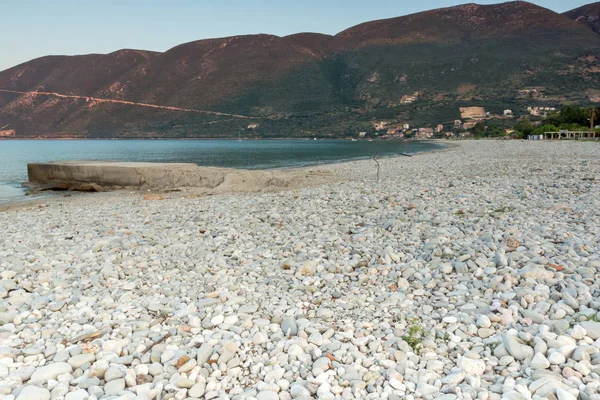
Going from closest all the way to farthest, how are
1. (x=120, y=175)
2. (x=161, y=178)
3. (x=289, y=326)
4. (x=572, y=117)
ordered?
(x=289, y=326), (x=161, y=178), (x=120, y=175), (x=572, y=117)

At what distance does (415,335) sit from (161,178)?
19.4 m

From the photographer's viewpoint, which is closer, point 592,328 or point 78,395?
point 78,395

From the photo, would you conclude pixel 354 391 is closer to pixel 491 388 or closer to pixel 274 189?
pixel 491 388

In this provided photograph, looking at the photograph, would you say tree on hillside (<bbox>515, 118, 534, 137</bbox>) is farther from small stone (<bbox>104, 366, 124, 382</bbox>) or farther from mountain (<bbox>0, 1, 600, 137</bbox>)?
small stone (<bbox>104, 366, 124, 382</bbox>)

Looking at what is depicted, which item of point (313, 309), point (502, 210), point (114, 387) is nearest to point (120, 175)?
point (502, 210)

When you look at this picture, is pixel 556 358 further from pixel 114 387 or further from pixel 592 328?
pixel 114 387

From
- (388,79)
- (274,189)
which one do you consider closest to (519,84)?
(388,79)

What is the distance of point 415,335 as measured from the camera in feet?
13.1

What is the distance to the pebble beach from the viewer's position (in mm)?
3320

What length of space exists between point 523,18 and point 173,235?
214m

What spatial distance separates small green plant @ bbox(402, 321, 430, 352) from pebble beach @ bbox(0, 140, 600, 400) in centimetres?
2

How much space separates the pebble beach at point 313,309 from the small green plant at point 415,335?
0.07ft

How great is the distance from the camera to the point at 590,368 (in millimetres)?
3260

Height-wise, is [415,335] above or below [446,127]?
below
